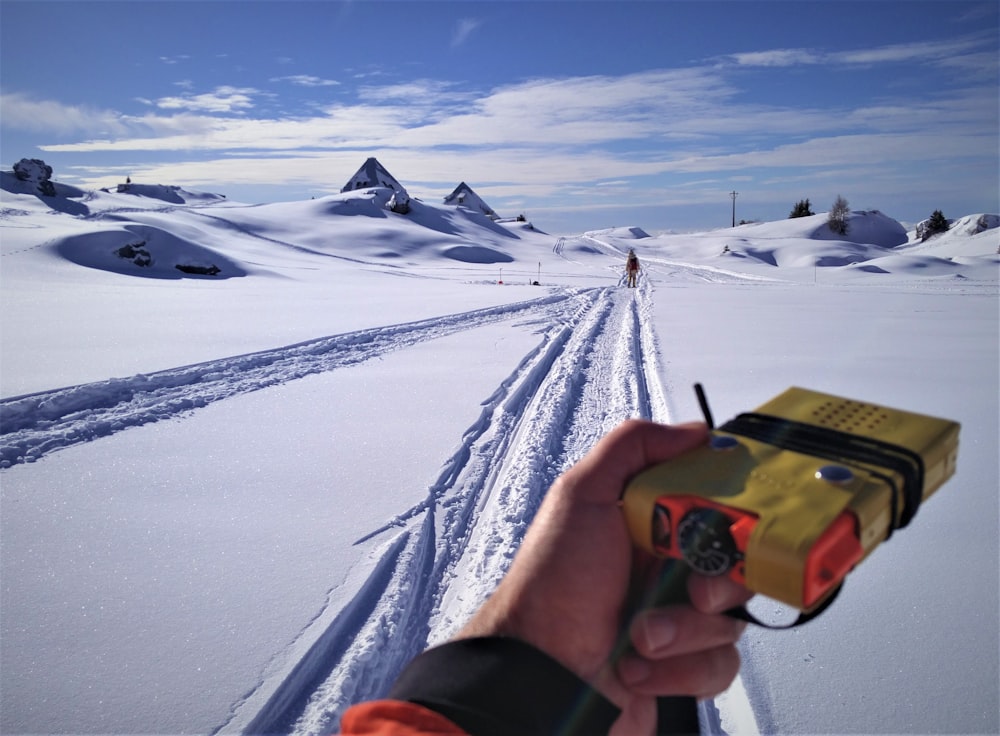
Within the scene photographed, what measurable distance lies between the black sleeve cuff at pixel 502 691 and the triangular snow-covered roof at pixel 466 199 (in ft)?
252

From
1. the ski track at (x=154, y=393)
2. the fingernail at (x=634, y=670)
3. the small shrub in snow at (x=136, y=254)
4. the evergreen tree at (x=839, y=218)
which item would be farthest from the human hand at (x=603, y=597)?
the evergreen tree at (x=839, y=218)

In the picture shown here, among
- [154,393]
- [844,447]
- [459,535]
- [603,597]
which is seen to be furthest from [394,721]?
[154,393]

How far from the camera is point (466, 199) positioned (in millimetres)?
75812

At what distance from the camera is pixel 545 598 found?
1291mm

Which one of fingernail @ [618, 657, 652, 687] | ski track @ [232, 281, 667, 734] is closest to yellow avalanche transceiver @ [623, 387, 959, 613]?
fingernail @ [618, 657, 652, 687]

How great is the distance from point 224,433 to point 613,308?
8.67 m

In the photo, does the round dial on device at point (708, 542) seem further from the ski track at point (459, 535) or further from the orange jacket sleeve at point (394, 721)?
the ski track at point (459, 535)

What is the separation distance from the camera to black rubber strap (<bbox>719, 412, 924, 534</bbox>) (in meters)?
1.07

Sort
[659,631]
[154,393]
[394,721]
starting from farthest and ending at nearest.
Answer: [154,393] < [659,631] < [394,721]

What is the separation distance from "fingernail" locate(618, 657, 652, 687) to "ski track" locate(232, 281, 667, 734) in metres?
1.16

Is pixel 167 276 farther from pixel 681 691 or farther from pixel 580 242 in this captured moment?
pixel 580 242

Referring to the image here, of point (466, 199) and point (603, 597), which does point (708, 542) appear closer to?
point (603, 597)

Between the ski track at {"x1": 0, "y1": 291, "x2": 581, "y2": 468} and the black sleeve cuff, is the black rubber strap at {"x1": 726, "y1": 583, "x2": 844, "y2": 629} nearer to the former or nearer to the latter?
the black sleeve cuff

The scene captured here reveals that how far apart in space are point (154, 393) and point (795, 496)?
6.01 meters
